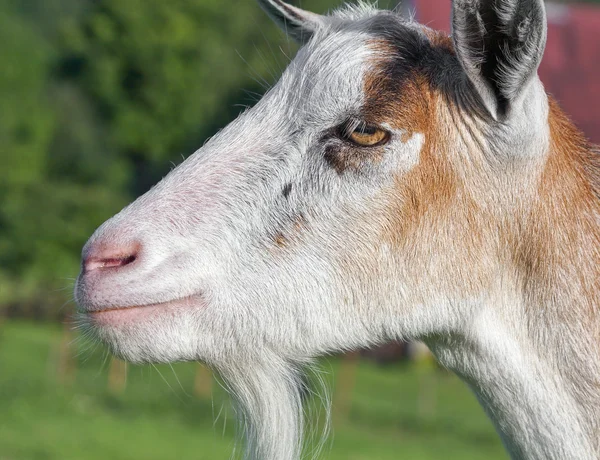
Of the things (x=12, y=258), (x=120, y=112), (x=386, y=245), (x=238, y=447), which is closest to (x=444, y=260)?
(x=386, y=245)

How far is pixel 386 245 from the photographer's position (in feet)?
11.5

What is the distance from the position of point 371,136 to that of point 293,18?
3.84ft

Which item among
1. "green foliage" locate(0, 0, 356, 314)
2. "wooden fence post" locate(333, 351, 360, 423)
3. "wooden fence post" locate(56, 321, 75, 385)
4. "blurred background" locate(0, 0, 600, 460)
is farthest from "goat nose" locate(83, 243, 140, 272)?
"green foliage" locate(0, 0, 356, 314)

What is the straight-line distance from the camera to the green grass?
47.6ft

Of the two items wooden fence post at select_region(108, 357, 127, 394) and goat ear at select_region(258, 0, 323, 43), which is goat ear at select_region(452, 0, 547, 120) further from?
wooden fence post at select_region(108, 357, 127, 394)

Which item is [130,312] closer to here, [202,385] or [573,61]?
[202,385]

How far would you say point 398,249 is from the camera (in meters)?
3.49

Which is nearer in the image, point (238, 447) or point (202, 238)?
point (202, 238)

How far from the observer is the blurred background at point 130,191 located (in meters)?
15.5

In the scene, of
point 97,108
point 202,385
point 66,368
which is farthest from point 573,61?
point 97,108

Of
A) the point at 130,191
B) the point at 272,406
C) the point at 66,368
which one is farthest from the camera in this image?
the point at 130,191

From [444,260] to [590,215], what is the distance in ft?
2.14

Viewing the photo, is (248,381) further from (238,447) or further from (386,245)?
(386,245)

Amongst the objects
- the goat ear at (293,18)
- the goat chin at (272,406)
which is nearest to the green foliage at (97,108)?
the goat ear at (293,18)
